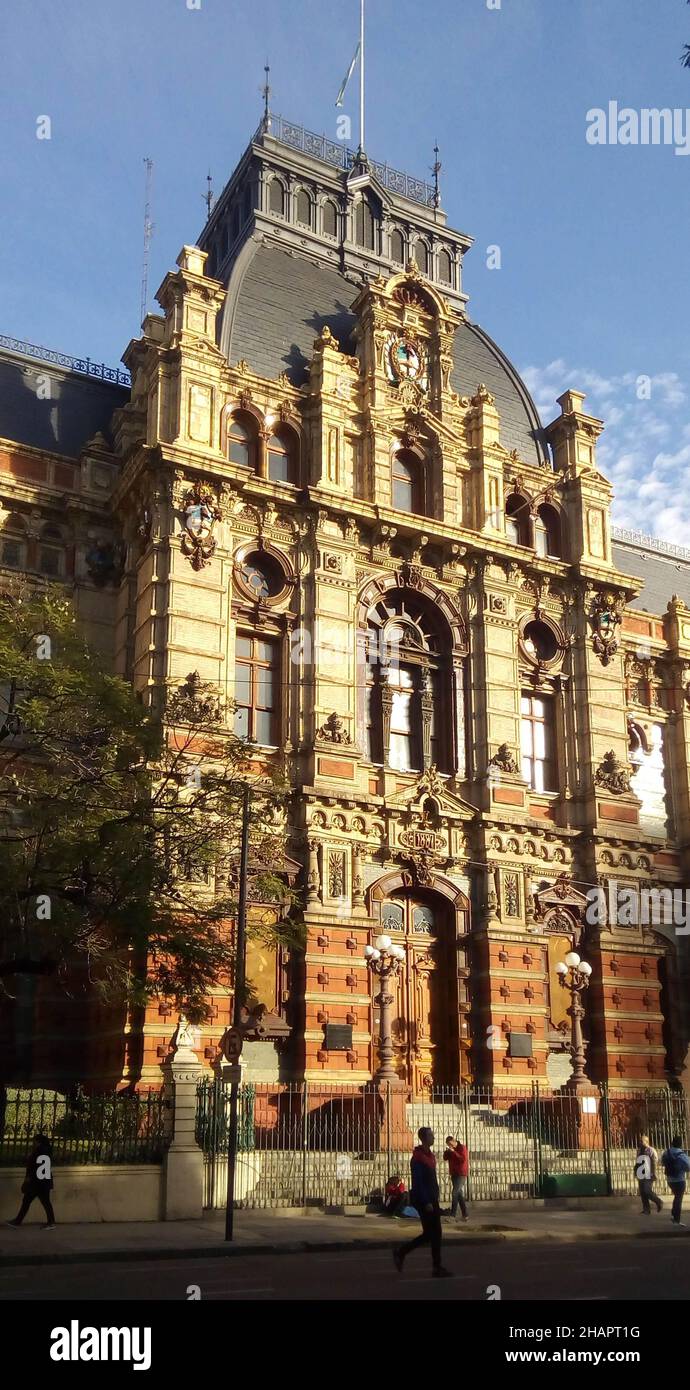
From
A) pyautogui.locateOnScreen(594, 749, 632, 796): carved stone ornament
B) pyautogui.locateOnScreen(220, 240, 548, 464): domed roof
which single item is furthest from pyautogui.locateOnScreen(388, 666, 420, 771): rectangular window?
pyautogui.locateOnScreen(220, 240, 548, 464): domed roof

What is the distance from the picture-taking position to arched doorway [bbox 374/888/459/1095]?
35.2m

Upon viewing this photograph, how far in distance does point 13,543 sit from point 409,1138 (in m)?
18.1

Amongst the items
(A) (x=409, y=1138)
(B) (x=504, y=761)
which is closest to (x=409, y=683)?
(B) (x=504, y=761)

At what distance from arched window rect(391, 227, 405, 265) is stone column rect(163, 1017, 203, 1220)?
104 feet

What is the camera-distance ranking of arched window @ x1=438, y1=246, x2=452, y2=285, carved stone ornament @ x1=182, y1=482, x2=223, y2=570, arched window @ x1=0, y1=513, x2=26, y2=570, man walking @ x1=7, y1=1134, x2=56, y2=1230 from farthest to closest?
arched window @ x1=438, y1=246, x2=452, y2=285
arched window @ x1=0, y1=513, x2=26, y2=570
carved stone ornament @ x1=182, y1=482, x2=223, y2=570
man walking @ x1=7, y1=1134, x2=56, y2=1230

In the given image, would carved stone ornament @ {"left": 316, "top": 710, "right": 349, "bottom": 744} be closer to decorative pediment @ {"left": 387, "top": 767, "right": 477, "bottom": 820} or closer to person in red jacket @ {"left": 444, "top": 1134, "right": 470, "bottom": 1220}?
decorative pediment @ {"left": 387, "top": 767, "right": 477, "bottom": 820}

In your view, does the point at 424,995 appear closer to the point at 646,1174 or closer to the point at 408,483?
the point at 646,1174

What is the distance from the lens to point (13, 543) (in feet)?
119

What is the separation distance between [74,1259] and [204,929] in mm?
7539

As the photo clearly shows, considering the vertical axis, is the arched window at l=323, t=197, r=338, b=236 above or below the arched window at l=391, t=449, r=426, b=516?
above

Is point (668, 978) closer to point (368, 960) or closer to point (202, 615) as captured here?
point (368, 960)

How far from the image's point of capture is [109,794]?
24.9 meters

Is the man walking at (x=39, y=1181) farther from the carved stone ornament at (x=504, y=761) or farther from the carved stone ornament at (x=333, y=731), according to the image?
the carved stone ornament at (x=504, y=761)

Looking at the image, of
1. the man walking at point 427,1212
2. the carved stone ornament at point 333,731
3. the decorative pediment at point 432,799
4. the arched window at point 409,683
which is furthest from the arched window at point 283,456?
the man walking at point 427,1212
